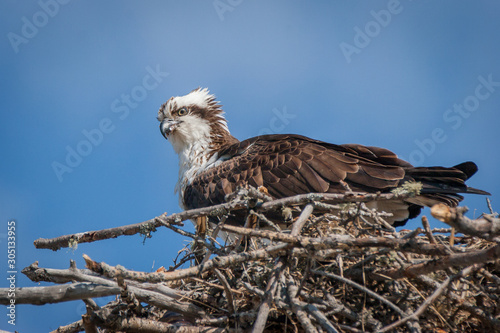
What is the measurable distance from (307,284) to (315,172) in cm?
172

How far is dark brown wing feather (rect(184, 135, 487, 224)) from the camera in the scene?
15.7 ft

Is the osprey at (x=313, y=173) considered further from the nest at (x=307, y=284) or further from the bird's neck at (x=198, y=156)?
the nest at (x=307, y=284)

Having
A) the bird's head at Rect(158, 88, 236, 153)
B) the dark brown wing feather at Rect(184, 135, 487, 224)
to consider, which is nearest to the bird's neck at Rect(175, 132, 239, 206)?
the bird's head at Rect(158, 88, 236, 153)

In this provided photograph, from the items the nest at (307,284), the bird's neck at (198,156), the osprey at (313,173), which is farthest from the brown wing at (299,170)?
the nest at (307,284)

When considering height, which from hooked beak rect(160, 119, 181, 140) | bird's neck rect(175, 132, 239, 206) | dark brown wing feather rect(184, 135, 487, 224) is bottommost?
dark brown wing feather rect(184, 135, 487, 224)

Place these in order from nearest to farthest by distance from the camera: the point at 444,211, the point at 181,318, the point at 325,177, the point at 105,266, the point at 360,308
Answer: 1. the point at 444,211
2. the point at 105,266
3. the point at 360,308
4. the point at 181,318
5. the point at 325,177

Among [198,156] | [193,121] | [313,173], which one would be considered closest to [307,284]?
[313,173]

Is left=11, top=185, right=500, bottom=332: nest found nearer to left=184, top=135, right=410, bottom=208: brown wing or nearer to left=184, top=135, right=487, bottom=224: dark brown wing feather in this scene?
left=184, top=135, right=487, bottom=224: dark brown wing feather

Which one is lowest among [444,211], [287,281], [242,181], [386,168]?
[444,211]

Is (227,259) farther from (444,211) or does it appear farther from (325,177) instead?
(325,177)

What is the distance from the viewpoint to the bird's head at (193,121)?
6914mm

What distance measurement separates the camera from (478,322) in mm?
3457

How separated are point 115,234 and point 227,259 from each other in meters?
1.08

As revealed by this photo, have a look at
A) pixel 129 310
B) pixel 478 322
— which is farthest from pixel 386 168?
pixel 129 310
